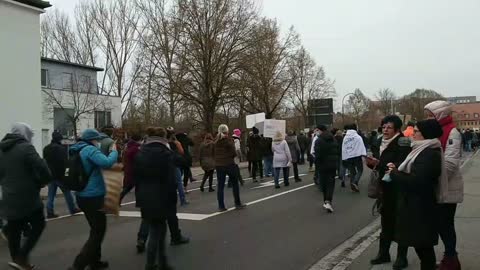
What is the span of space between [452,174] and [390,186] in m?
0.84

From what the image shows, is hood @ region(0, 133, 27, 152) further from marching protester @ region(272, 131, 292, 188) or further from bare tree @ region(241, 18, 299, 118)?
bare tree @ region(241, 18, 299, 118)

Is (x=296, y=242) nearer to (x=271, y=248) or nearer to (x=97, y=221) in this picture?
(x=271, y=248)

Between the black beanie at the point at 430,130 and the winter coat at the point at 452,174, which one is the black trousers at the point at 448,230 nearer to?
the winter coat at the point at 452,174

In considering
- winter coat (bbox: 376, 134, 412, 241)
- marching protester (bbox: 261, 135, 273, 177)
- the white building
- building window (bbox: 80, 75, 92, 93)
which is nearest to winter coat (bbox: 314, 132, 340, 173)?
winter coat (bbox: 376, 134, 412, 241)

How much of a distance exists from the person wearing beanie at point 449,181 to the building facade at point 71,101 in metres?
Answer: 32.9

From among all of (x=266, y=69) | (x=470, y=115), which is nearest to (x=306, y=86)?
(x=266, y=69)

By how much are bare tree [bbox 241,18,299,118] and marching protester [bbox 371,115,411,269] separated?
28.0 metres

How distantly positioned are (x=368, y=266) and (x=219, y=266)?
1.78 meters

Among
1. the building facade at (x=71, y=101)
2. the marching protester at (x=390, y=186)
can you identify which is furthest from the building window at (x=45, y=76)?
the marching protester at (x=390, y=186)

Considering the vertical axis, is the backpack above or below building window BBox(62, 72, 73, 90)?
below

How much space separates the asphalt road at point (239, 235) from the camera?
661 centimetres

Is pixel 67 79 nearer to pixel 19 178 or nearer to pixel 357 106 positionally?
pixel 19 178

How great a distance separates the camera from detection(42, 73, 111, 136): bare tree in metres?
37.7

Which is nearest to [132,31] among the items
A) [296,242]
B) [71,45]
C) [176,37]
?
[71,45]
